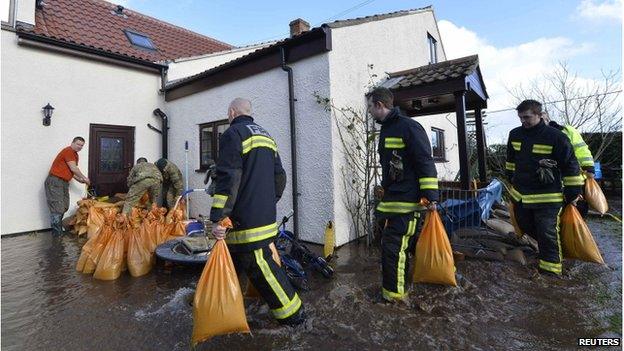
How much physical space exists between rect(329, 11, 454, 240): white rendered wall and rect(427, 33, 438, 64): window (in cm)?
148

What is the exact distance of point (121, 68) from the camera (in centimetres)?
782

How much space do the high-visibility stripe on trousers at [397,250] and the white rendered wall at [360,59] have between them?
2.14 m

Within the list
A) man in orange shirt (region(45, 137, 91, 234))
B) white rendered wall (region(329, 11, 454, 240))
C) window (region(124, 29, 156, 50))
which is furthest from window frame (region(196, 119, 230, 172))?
window (region(124, 29, 156, 50))

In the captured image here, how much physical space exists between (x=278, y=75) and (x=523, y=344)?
16.6ft

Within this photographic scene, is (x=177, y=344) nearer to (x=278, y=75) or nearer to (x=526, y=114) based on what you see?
(x=526, y=114)

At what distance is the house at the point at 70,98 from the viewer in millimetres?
6328

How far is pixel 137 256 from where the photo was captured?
4.11m

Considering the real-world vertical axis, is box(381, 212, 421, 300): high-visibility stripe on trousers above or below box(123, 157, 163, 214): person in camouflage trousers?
below

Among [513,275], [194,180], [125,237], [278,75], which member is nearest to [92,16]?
[194,180]

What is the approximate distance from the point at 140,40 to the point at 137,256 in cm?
780

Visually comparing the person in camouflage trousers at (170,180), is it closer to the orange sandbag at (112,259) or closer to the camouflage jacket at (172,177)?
the camouflage jacket at (172,177)

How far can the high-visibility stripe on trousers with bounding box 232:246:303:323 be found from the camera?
257cm

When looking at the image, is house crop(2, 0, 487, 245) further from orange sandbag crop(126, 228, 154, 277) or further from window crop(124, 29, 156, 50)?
orange sandbag crop(126, 228, 154, 277)

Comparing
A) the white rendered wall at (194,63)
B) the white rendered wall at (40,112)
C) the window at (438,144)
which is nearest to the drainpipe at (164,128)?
the white rendered wall at (40,112)
